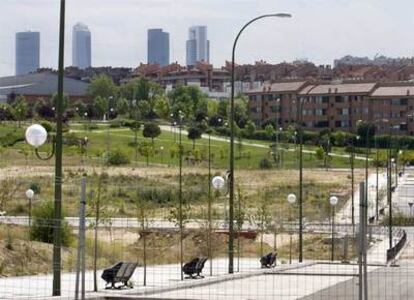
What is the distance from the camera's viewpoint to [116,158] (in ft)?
307

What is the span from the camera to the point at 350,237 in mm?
45875

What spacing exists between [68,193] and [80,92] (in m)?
135

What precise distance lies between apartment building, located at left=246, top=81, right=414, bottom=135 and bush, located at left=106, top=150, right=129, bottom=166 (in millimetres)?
48744

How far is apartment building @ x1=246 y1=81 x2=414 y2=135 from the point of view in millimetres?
146712

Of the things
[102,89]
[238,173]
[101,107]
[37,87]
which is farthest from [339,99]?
[238,173]

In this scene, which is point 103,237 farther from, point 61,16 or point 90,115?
point 90,115

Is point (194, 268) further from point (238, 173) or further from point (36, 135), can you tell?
point (238, 173)

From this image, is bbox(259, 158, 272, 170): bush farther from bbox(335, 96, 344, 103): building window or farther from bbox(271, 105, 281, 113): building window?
bbox(271, 105, 281, 113): building window

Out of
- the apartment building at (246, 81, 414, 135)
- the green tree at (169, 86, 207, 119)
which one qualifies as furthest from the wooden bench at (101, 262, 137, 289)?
the green tree at (169, 86, 207, 119)

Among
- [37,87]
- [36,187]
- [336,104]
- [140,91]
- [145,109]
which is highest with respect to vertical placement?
[37,87]

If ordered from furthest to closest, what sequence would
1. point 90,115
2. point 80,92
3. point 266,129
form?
point 80,92 < point 90,115 < point 266,129

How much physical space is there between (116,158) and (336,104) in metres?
67.4

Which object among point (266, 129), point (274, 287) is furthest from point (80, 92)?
point (274, 287)

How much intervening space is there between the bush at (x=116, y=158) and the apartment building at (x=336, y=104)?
48744mm
